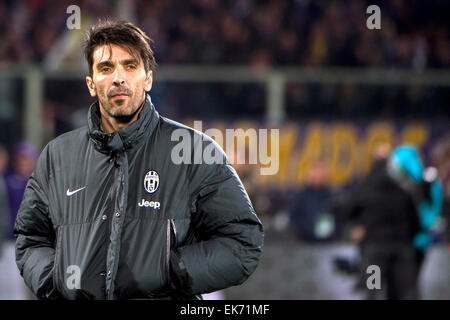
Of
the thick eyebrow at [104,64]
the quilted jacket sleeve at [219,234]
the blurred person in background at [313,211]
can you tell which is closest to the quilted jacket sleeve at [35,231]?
the thick eyebrow at [104,64]

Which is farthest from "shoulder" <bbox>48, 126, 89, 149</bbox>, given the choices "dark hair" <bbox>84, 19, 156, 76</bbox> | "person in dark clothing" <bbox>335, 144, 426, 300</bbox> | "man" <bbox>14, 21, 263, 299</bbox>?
"person in dark clothing" <bbox>335, 144, 426, 300</bbox>

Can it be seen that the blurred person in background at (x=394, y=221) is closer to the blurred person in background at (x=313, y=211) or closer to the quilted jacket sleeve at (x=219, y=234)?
the blurred person in background at (x=313, y=211)

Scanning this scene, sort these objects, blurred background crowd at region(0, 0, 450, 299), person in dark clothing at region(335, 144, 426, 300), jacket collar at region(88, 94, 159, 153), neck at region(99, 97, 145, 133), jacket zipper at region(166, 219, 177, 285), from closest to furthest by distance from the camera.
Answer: jacket zipper at region(166, 219, 177, 285)
jacket collar at region(88, 94, 159, 153)
neck at region(99, 97, 145, 133)
person in dark clothing at region(335, 144, 426, 300)
blurred background crowd at region(0, 0, 450, 299)

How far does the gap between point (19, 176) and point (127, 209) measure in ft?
21.8

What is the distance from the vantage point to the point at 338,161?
1010cm

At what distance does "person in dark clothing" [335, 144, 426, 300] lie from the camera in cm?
839

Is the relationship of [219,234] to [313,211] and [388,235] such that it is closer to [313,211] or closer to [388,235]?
[388,235]

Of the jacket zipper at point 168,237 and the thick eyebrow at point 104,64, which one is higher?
the thick eyebrow at point 104,64

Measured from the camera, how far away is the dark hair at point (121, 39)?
3.21 m

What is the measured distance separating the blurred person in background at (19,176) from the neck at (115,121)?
6.09 m

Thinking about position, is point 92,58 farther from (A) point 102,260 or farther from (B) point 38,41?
(B) point 38,41

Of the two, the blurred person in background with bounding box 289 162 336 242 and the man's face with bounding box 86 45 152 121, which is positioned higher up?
the man's face with bounding box 86 45 152 121

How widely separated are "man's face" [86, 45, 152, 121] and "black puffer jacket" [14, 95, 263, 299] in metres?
→ 0.07

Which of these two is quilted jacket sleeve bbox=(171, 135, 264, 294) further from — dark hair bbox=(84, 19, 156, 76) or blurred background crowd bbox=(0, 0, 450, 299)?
blurred background crowd bbox=(0, 0, 450, 299)
